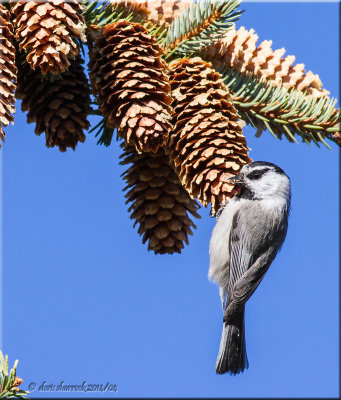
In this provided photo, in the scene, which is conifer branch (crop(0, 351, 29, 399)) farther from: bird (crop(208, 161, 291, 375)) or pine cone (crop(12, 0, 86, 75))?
bird (crop(208, 161, 291, 375))

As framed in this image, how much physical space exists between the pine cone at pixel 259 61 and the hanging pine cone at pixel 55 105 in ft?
1.76

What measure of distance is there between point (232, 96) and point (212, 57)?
7.2 inches

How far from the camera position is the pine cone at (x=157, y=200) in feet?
6.53

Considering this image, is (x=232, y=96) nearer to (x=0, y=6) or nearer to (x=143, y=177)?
(x=143, y=177)

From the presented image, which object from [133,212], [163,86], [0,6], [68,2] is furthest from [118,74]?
[133,212]

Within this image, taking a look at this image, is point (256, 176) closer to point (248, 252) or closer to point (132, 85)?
point (248, 252)

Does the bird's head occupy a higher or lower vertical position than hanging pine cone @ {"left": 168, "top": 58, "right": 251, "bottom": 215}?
higher

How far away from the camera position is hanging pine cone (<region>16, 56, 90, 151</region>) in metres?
1.76

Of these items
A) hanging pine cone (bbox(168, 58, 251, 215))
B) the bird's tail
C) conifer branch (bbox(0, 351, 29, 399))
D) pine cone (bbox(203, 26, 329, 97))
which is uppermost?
pine cone (bbox(203, 26, 329, 97))

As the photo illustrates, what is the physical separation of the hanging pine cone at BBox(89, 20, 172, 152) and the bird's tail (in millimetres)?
1528

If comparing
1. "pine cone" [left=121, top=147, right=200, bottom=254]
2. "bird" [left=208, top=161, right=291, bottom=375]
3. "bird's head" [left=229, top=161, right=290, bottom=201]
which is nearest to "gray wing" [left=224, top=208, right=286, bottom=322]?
"bird" [left=208, top=161, right=291, bottom=375]

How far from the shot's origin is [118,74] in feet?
5.72

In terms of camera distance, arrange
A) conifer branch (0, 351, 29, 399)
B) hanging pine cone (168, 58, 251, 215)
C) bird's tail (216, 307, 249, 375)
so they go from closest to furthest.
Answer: conifer branch (0, 351, 29, 399) < hanging pine cone (168, 58, 251, 215) < bird's tail (216, 307, 249, 375)

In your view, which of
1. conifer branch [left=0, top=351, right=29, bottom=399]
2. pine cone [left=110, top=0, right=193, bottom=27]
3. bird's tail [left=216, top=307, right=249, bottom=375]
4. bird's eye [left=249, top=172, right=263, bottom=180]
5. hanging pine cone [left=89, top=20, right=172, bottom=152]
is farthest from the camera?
bird's tail [left=216, top=307, right=249, bottom=375]
